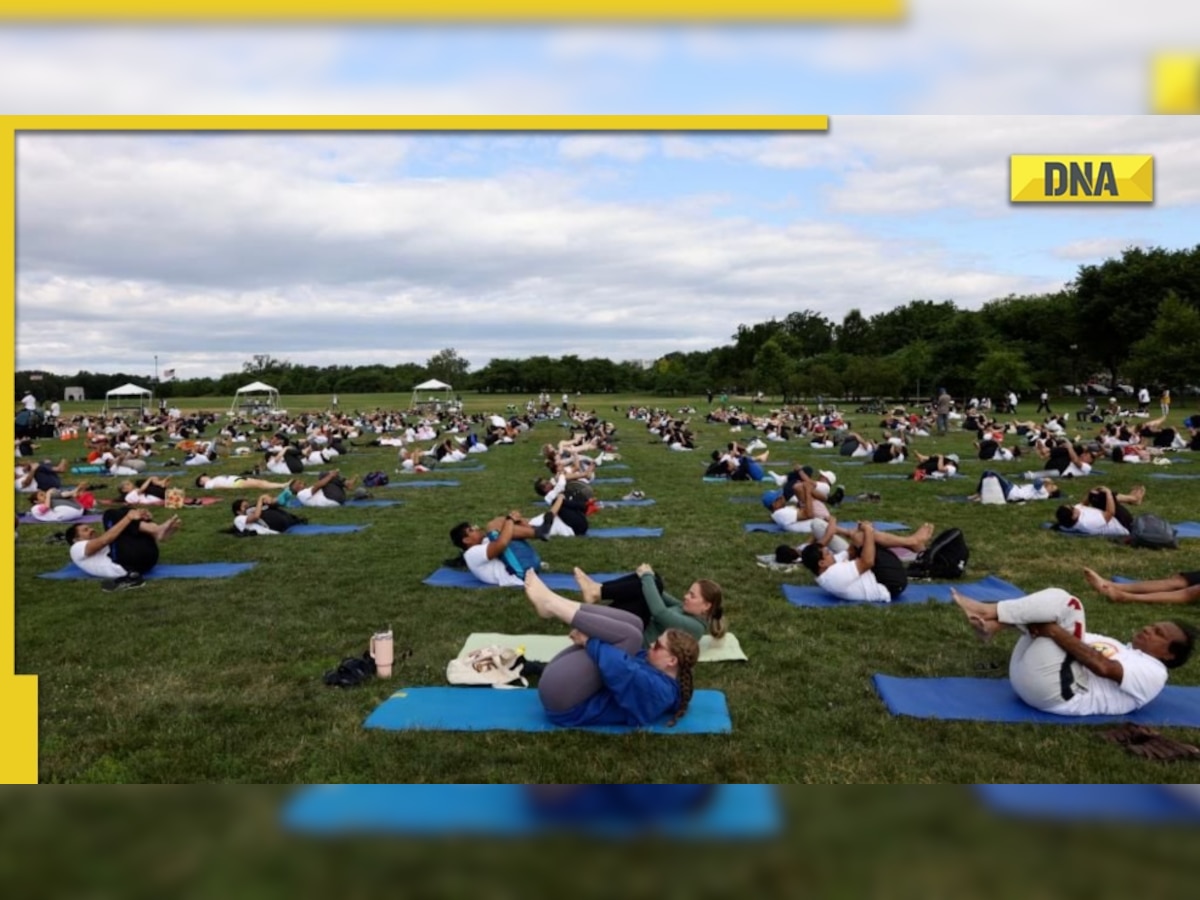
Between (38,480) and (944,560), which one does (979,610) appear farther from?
(38,480)

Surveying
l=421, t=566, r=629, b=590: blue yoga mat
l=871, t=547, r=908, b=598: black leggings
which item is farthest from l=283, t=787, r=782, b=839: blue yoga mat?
l=421, t=566, r=629, b=590: blue yoga mat

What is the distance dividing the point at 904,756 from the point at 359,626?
3946mm

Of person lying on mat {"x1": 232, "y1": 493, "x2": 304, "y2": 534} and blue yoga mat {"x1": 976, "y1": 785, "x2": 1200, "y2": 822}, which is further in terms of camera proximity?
person lying on mat {"x1": 232, "y1": 493, "x2": 304, "y2": 534}

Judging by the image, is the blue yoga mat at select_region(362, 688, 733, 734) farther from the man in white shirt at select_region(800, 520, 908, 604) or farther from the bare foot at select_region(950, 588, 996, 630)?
the man in white shirt at select_region(800, 520, 908, 604)

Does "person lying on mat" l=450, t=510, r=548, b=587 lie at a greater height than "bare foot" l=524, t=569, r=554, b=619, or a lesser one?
lesser

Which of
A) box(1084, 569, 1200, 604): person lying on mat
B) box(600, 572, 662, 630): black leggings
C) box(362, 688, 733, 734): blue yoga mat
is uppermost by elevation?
box(600, 572, 662, 630): black leggings

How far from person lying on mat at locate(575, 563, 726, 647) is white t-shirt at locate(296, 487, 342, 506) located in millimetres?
7891

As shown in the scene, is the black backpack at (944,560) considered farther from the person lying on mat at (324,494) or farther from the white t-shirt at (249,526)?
the person lying on mat at (324,494)

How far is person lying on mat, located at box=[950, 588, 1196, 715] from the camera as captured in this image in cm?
412

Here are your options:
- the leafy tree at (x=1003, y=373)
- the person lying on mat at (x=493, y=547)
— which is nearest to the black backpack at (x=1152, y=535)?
the person lying on mat at (x=493, y=547)

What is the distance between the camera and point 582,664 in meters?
4.11

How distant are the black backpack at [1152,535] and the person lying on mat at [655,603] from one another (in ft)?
18.5

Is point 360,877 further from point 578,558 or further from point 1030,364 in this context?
point 1030,364
